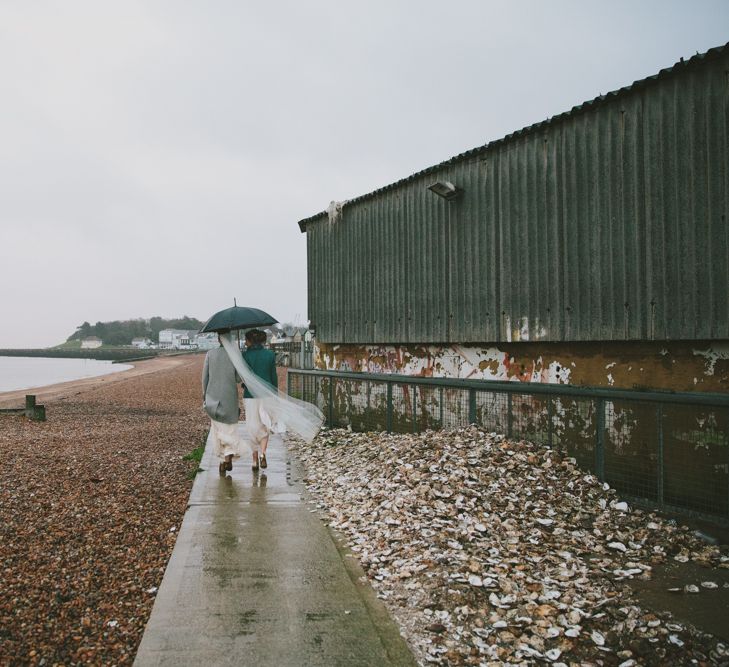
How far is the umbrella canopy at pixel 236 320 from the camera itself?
7449 millimetres

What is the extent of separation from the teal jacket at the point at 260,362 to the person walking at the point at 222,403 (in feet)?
0.98

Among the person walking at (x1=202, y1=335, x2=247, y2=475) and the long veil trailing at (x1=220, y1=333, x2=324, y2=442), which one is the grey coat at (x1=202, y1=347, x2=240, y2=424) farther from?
the long veil trailing at (x1=220, y1=333, x2=324, y2=442)

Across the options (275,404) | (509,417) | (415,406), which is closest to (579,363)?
(509,417)

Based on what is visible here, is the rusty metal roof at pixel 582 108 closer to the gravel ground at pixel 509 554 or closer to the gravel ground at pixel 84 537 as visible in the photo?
the gravel ground at pixel 509 554

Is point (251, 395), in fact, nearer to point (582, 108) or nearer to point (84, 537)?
point (84, 537)

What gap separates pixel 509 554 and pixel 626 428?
6.73 feet

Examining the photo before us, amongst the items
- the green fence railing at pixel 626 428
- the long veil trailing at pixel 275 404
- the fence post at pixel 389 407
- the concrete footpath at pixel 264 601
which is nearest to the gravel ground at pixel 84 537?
the concrete footpath at pixel 264 601

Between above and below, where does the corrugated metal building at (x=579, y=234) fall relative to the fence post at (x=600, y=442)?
above

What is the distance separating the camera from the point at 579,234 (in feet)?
25.4

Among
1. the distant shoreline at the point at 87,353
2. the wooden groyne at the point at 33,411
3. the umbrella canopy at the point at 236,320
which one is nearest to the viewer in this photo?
the umbrella canopy at the point at 236,320

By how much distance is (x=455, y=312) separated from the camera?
32.1 ft

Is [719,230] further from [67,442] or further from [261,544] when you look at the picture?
[67,442]

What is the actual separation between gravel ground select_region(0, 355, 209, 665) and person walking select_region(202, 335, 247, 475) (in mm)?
641

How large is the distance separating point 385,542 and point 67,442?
8.10 m
